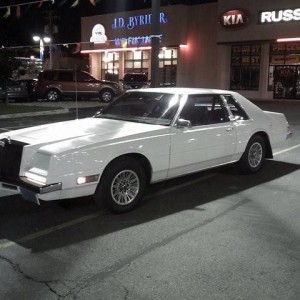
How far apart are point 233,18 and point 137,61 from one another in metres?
9.99

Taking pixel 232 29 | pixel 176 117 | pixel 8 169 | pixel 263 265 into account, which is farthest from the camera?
pixel 232 29

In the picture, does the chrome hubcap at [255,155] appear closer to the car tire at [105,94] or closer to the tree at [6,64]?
the tree at [6,64]

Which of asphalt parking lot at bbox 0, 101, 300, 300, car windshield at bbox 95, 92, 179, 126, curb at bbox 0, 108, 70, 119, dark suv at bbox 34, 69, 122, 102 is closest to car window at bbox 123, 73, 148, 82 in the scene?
dark suv at bbox 34, 69, 122, 102

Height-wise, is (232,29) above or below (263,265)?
above

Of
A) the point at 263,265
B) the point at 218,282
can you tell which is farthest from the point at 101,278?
the point at 263,265

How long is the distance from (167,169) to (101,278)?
243 centimetres

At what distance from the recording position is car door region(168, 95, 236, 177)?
622 cm

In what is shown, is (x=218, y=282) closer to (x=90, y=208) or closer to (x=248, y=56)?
(x=90, y=208)

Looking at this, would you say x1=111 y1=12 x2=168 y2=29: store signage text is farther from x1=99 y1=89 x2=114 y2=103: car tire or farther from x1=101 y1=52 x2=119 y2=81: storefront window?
x1=99 y1=89 x2=114 y2=103: car tire

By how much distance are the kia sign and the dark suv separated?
28.3ft

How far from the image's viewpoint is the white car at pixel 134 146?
16.8 feet

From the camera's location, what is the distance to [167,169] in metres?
6.11

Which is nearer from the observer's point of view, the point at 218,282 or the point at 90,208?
the point at 218,282

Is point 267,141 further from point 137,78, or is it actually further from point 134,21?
point 134,21
